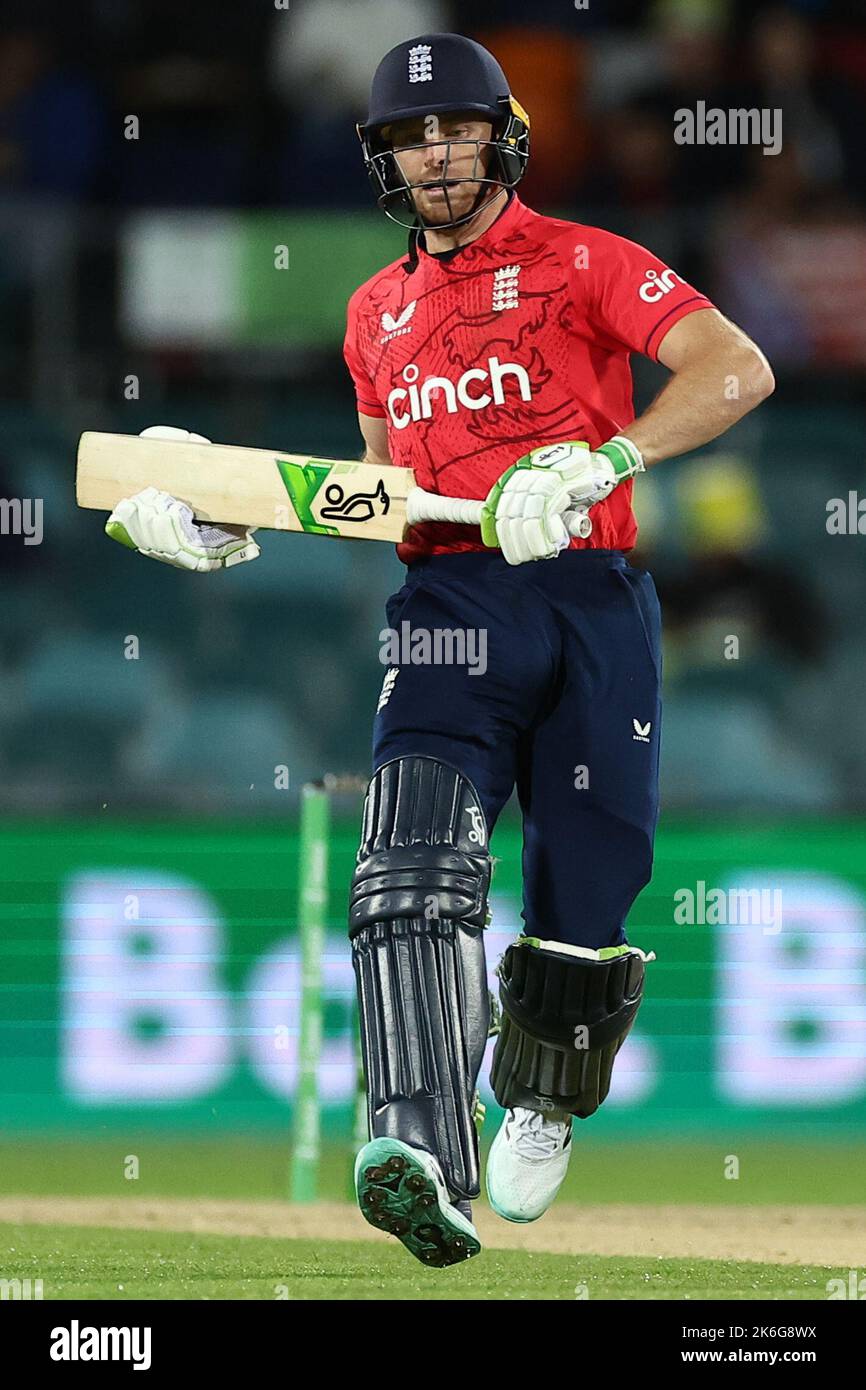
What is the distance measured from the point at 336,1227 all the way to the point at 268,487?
99.0 inches

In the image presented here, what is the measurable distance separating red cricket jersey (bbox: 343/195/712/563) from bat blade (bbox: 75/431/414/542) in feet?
0.49

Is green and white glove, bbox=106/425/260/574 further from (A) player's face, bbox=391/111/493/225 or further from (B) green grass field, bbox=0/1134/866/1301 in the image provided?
(B) green grass field, bbox=0/1134/866/1301

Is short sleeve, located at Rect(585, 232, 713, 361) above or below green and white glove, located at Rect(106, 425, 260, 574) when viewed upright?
above

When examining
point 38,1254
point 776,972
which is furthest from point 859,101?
point 38,1254

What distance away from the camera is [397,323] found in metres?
4.86

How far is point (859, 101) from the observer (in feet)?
34.7

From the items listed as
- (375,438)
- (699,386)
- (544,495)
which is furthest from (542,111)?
(544,495)

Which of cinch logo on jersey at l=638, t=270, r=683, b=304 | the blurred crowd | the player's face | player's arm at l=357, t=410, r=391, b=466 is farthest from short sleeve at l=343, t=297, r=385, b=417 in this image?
the blurred crowd

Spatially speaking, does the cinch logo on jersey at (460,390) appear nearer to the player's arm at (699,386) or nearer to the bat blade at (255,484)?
the bat blade at (255,484)

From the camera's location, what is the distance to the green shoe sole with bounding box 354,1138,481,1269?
412 centimetres

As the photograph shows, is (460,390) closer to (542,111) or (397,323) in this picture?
(397,323)

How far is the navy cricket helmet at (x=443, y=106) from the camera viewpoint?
4.61 metres

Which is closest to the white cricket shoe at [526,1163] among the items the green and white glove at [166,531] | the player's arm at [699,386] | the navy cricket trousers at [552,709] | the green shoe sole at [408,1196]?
the navy cricket trousers at [552,709]
